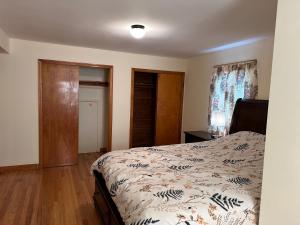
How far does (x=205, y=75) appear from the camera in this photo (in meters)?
4.18

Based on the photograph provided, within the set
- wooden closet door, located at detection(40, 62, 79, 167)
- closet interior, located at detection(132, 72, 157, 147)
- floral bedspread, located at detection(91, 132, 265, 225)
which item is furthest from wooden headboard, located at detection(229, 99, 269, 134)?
wooden closet door, located at detection(40, 62, 79, 167)

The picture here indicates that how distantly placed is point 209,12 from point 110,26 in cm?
119

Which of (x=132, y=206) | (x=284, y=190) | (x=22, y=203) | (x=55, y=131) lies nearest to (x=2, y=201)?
(x=22, y=203)

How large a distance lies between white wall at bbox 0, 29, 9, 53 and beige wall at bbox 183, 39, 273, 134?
10.9ft

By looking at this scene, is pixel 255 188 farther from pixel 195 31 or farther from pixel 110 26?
pixel 110 26

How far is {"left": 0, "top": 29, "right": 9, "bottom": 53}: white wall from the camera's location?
9.76ft

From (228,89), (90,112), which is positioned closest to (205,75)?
(228,89)

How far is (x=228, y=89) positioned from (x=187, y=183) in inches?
89.1

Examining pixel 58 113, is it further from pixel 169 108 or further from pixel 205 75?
pixel 205 75

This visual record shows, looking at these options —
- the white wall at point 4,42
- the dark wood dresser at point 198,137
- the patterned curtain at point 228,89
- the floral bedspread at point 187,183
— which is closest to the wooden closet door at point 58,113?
the white wall at point 4,42

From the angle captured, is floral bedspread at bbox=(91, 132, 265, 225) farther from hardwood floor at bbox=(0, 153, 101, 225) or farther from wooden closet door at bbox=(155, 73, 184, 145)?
wooden closet door at bbox=(155, 73, 184, 145)

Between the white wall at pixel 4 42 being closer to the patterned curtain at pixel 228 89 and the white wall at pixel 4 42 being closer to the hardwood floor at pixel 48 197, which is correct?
the hardwood floor at pixel 48 197

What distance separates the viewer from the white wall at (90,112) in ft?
15.8

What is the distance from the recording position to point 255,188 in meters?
1.67
